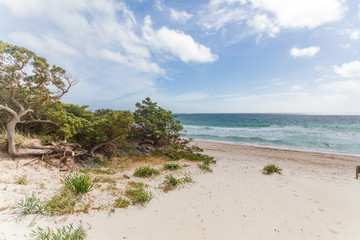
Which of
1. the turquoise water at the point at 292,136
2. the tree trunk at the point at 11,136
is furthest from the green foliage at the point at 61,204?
the turquoise water at the point at 292,136

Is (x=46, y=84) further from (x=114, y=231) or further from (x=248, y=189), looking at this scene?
(x=248, y=189)

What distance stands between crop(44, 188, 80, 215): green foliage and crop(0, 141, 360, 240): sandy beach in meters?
0.20

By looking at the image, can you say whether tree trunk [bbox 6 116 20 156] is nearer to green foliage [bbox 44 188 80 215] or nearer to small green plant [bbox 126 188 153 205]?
green foliage [bbox 44 188 80 215]

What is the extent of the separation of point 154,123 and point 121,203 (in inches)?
303

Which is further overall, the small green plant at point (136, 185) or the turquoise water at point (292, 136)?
the turquoise water at point (292, 136)

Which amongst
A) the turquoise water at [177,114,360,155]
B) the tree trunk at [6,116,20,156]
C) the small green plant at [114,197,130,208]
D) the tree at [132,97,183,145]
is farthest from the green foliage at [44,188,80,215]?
the turquoise water at [177,114,360,155]

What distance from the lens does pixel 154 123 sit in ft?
38.9

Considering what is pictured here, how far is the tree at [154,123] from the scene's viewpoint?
12.1m

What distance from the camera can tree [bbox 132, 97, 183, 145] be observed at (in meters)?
12.1

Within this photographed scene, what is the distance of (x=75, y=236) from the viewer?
3133 mm

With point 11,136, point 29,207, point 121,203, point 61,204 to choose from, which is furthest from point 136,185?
point 11,136

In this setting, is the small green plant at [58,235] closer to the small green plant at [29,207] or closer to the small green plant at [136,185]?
the small green plant at [29,207]

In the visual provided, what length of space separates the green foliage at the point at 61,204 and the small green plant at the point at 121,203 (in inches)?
48.1

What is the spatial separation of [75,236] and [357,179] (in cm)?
1460
